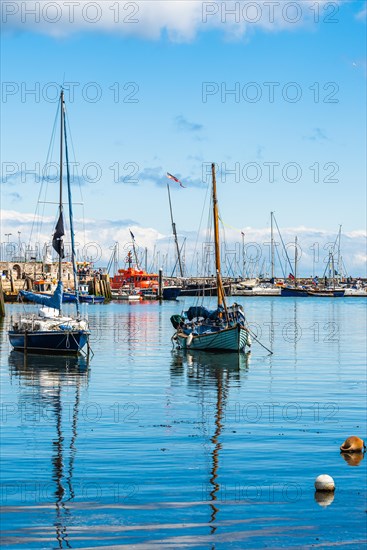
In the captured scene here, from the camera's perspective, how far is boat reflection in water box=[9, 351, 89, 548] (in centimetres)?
1778

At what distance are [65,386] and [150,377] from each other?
19.3ft

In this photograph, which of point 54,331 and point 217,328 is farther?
point 217,328

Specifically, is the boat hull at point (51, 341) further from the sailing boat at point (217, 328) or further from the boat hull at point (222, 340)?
the sailing boat at point (217, 328)

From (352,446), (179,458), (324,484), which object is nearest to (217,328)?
(352,446)

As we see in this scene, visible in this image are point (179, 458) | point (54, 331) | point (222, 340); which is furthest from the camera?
point (222, 340)

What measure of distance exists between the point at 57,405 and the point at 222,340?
2256 centimetres

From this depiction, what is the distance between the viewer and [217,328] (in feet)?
177

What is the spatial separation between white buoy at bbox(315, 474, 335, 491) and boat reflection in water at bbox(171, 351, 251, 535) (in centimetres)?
217

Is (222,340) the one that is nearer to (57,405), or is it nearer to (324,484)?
(57,405)

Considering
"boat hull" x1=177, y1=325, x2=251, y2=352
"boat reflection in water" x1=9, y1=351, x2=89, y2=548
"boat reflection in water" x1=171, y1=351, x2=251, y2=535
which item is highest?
"boat hull" x1=177, y1=325, x2=251, y2=352

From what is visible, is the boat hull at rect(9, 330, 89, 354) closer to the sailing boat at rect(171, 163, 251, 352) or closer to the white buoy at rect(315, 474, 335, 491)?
the sailing boat at rect(171, 163, 251, 352)

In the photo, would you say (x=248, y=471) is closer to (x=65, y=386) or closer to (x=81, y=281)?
(x=65, y=386)

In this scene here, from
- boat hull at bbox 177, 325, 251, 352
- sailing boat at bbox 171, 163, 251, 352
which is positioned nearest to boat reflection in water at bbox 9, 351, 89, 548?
boat hull at bbox 177, 325, 251, 352

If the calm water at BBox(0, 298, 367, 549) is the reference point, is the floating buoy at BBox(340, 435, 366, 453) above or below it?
above
